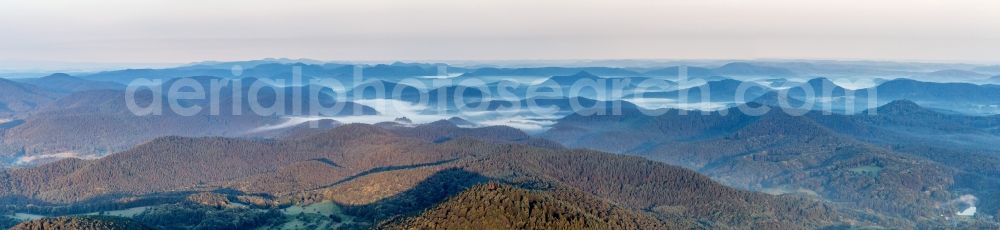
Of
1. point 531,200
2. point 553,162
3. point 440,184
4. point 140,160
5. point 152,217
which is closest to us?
point 531,200

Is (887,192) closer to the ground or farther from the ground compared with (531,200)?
closer to the ground

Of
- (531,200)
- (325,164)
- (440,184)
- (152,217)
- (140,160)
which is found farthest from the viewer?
(140,160)

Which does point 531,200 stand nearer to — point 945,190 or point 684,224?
point 684,224

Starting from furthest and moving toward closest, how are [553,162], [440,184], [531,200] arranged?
1. [553,162]
2. [440,184]
3. [531,200]

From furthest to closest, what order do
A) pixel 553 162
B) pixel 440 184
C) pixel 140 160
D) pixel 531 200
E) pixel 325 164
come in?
pixel 140 160
pixel 325 164
pixel 553 162
pixel 440 184
pixel 531 200

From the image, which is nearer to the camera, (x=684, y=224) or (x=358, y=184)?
(x=684, y=224)

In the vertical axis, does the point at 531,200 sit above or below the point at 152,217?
above

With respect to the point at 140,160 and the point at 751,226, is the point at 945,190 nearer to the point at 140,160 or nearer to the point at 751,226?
the point at 751,226

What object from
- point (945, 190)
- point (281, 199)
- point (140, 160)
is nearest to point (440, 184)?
point (281, 199)

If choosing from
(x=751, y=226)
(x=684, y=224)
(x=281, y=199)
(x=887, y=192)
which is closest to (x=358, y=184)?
(x=281, y=199)
